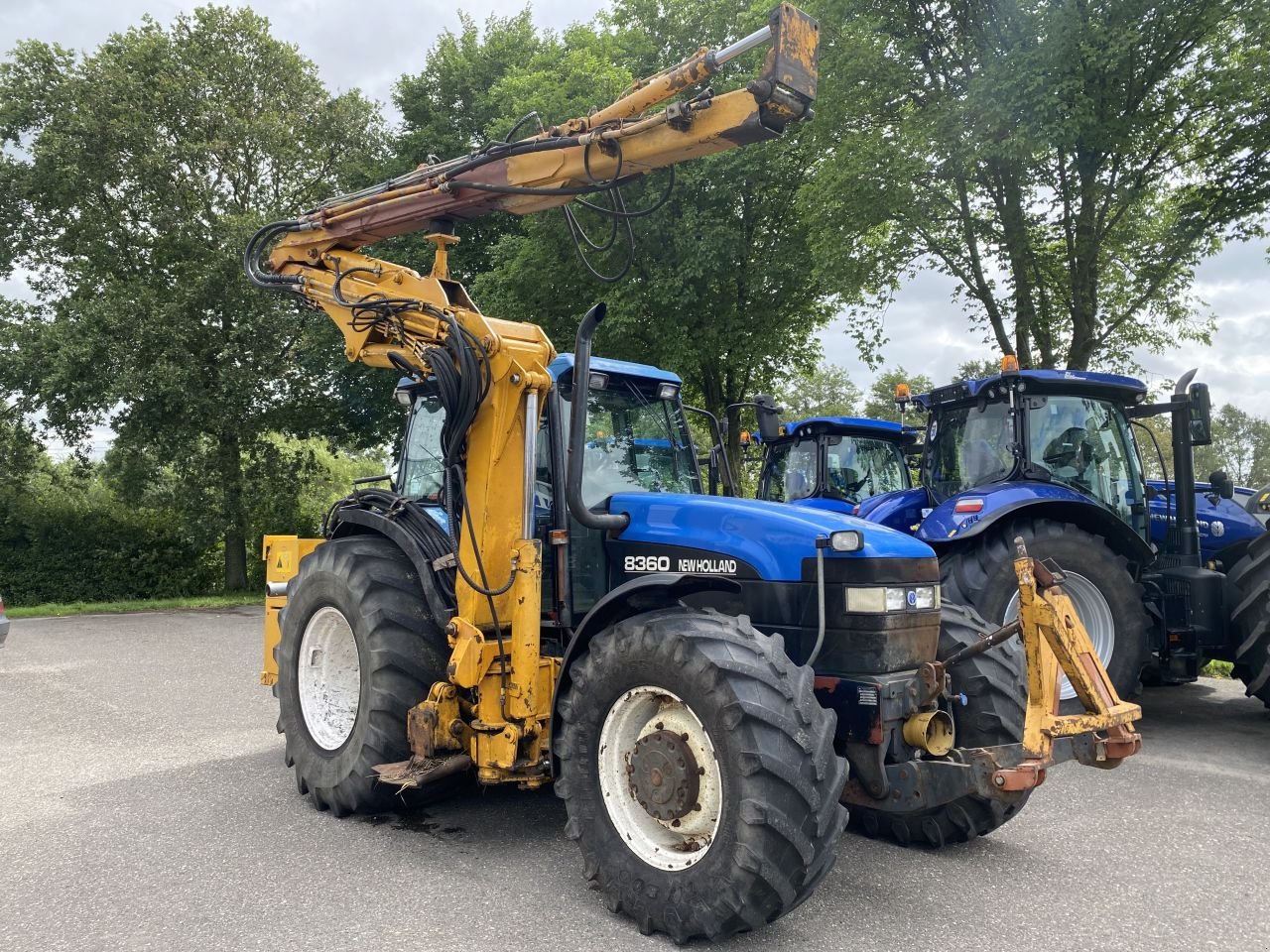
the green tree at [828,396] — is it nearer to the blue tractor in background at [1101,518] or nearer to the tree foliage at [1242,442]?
the tree foliage at [1242,442]

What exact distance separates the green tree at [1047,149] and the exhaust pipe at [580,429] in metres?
8.65

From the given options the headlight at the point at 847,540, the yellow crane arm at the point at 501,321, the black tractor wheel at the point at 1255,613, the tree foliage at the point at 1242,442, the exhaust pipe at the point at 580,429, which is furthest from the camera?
the tree foliage at the point at 1242,442

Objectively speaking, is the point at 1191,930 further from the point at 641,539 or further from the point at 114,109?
the point at 114,109

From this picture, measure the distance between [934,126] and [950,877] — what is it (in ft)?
32.5

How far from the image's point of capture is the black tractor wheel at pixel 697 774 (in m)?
3.11

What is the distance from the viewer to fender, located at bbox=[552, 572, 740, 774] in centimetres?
381

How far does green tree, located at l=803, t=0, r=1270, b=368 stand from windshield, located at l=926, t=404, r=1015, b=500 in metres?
4.68

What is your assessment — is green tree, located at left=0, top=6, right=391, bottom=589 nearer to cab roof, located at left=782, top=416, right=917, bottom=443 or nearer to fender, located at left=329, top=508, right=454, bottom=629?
cab roof, located at left=782, top=416, right=917, bottom=443

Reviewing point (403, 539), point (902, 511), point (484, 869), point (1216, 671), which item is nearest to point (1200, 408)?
point (902, 511)

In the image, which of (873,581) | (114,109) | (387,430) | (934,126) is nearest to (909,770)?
(873,581)

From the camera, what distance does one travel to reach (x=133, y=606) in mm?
17844

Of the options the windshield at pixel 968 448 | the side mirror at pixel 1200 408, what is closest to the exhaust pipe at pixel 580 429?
the windshield at pixel 968 448

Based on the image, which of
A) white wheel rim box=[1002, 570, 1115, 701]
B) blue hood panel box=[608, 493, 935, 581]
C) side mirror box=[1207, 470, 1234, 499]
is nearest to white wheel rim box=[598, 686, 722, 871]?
blue hood panel box=[608, 493, 935, 581]

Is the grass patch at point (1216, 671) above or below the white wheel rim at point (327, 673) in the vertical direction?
below
